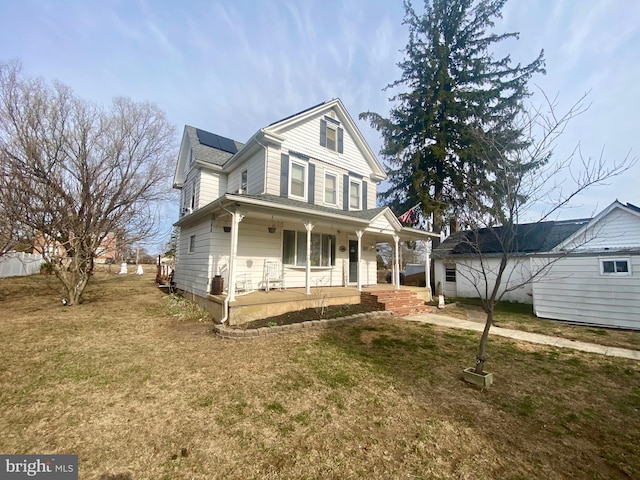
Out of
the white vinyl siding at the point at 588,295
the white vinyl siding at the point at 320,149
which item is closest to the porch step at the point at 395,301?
the white vinyl siding at the point at 588,295

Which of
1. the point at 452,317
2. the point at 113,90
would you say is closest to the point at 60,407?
the point at 452,317

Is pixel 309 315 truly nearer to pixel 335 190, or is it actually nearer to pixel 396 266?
pixel 396 266

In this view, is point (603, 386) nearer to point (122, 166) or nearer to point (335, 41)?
point (335, 41)

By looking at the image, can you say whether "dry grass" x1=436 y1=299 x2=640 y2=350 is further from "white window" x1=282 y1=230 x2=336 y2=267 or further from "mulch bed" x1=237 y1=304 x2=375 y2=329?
"white window" x1=282 y1=230 x2=336 y2=267

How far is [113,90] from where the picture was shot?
12688 mm

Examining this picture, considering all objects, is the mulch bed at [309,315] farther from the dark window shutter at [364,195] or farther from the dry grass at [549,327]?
the dark window shutter at [364,195]

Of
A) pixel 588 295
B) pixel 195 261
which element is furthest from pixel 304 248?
pixel 588 295

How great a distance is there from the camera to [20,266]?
18719 millimetres

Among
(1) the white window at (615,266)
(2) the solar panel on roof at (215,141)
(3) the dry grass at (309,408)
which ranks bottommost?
(3) the dry grass at (309,408)

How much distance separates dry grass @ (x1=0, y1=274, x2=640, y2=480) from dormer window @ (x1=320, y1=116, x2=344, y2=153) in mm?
9066

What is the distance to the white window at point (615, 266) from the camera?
852cm

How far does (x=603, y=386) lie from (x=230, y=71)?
1574 cm

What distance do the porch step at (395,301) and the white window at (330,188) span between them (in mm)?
4459

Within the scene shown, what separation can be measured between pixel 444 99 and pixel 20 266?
2973cm
